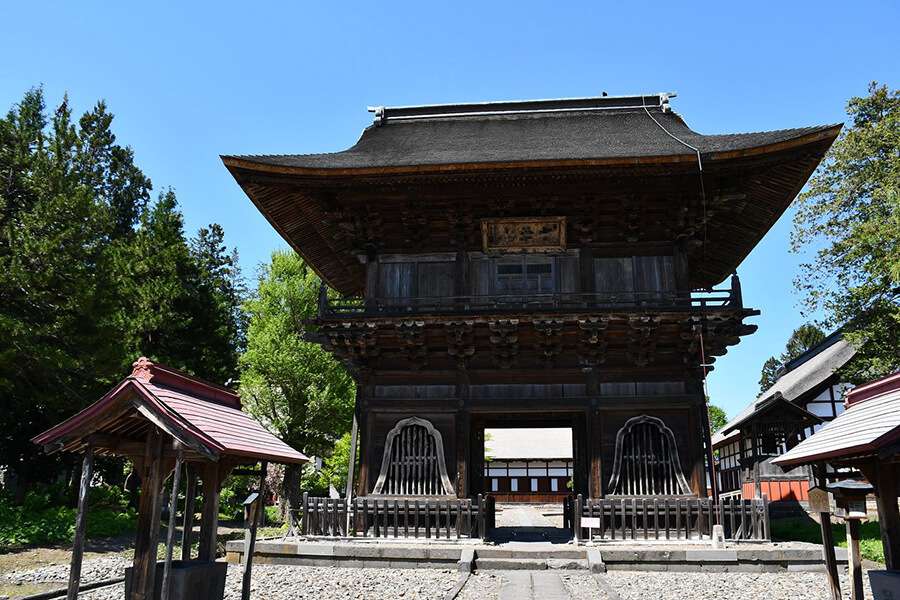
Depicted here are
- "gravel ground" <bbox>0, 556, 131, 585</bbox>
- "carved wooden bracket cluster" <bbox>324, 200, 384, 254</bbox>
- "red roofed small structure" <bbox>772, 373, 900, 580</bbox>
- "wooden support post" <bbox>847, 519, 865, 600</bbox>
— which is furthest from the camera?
"carved wooden bracket cluster" <bbox>324, 200, 384, 254</bbox>

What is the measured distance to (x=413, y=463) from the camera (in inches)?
583

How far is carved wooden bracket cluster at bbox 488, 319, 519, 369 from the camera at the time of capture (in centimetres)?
1387

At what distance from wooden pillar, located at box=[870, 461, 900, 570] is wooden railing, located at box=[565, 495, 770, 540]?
617 cm

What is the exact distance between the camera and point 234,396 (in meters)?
9.05

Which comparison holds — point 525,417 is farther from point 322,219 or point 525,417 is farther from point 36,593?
point 36,593

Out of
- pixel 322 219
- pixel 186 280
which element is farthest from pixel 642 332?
pixel 186 280

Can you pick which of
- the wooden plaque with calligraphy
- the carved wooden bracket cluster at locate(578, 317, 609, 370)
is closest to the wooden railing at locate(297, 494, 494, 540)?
the carved wooden bracket cluster at locate(578, 317, 609, 370)

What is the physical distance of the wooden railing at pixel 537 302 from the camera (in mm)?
14016

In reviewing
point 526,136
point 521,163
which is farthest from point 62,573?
point 526,136

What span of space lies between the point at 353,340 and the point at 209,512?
707 centimetres

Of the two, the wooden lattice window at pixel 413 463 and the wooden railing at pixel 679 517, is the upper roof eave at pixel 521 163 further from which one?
the wooden railing at pixel 679 517

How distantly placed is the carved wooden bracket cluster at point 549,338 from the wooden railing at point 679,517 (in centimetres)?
324

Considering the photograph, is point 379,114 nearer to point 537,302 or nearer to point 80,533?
point 537,302

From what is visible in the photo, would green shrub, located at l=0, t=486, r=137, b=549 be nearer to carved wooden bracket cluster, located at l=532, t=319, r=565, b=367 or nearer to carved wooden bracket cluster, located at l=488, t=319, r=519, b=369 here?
carved wooden bracket cluster, located at l=488, t=319, r=519, b=369
